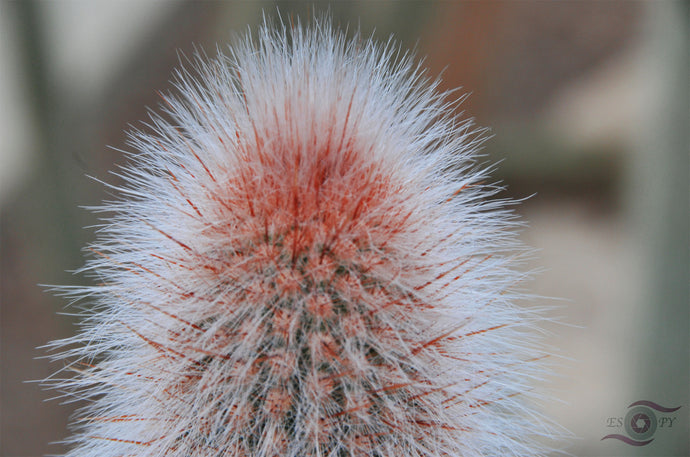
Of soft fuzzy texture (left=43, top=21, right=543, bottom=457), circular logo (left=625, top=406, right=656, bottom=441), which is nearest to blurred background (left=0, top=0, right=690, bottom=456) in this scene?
circular logo (left=625, top=406, right=656, bottom=441)

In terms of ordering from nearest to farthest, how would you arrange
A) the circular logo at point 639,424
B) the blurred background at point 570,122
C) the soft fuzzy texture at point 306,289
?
1. the soft fuzzy texture at point 306,289
2. the circular logo at point 639,424
3. the blurred background at point 570,122

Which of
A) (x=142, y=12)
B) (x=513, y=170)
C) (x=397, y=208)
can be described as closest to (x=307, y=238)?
(x=397, y=208)

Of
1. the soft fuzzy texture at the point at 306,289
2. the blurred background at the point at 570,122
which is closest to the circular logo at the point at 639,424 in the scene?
the blurred background at the point at 570,122

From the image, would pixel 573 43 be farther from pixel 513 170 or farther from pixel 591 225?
pixel 591 225

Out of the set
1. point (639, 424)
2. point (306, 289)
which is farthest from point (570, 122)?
point (306, 289)

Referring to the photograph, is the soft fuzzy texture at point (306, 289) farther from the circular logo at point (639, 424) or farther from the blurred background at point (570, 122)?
the blurred background at point (570, 122)

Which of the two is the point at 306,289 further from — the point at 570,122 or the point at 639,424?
the point at 570,122
